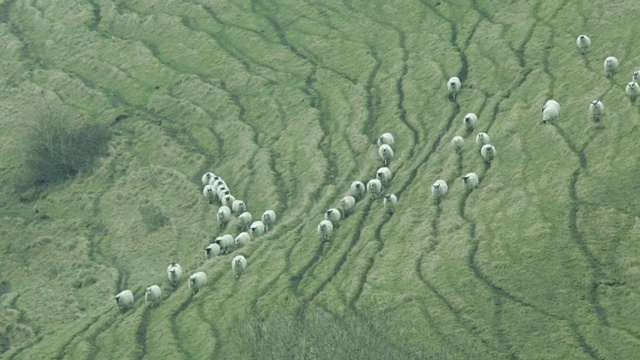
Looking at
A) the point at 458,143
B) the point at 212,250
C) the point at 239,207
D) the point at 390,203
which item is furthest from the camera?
the point at 239,207

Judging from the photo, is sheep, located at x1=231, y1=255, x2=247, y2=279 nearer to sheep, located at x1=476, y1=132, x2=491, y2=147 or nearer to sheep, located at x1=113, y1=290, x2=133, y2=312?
sheep, located at x1=113, y1=290, x2=133, y2=312

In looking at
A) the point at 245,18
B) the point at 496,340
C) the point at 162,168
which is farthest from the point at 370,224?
the point at 245,18

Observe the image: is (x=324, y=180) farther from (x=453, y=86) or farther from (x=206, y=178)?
(x=453, y=86)

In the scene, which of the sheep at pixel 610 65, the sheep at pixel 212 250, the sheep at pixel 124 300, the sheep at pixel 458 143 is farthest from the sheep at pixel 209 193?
the sheep at pixel 610 65

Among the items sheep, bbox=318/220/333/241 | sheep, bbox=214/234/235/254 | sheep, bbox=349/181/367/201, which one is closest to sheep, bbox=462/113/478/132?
sheep, bbox=349/181/367/201

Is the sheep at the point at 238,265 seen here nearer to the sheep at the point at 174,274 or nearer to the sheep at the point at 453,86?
the sheep at the point at 174,274

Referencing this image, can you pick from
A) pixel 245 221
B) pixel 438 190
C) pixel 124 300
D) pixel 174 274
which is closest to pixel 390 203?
pixel 438 190
